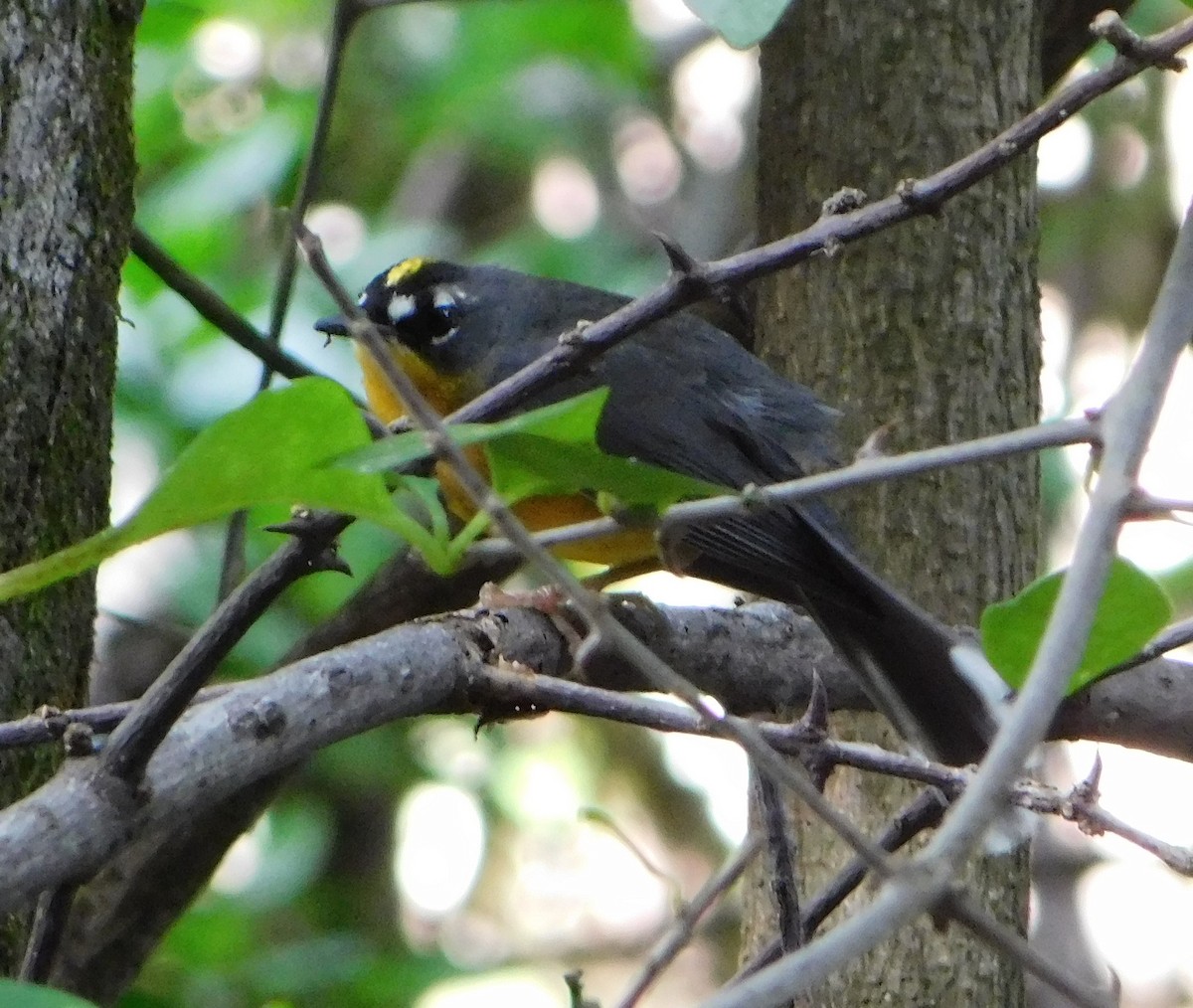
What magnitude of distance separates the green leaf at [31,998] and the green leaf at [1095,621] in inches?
33.6

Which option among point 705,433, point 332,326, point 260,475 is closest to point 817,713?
point 260,475

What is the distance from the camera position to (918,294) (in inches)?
128

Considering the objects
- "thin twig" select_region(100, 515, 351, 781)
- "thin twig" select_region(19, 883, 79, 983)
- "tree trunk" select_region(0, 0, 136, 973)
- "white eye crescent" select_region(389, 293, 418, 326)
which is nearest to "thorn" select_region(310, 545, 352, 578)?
"thin twig" select_region(100, 515, 351, 781)

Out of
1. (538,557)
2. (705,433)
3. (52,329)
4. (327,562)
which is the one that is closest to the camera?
(538,557)

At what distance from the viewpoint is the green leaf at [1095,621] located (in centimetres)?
145

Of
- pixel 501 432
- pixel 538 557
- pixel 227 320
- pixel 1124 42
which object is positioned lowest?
pixel 538 557

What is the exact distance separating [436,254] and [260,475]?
4498 millimetres

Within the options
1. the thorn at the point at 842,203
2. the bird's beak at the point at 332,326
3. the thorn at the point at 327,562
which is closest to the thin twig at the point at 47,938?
the thorn at the point at 327,562

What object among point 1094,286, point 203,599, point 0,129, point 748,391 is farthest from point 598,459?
point 1094,286

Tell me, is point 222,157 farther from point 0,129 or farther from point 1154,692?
point 1154,692

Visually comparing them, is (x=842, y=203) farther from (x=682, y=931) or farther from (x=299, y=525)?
(x=682, y=931)

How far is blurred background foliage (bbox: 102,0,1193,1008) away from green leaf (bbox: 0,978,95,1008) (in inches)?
63.1

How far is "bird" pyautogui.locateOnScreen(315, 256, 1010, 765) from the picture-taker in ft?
Result: 10.4

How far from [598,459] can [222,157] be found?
3382 mm
